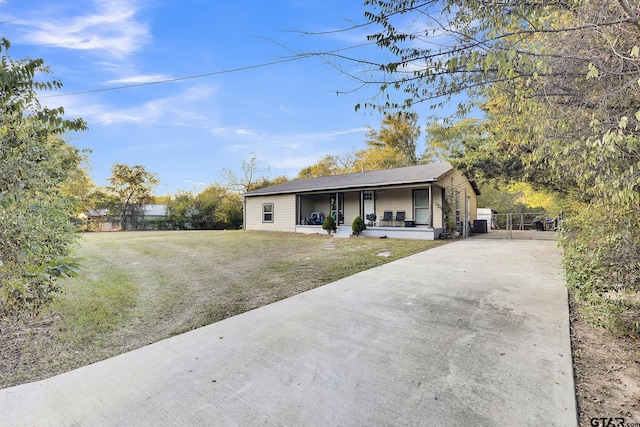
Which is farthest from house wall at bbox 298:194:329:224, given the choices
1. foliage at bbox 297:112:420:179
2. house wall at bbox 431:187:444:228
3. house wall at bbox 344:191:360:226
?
foliage at bbox 297:112:420:179

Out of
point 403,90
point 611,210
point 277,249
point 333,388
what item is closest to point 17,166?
point 333,388

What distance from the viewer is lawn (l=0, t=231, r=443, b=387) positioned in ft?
9.18

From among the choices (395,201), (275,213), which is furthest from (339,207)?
(275,213)

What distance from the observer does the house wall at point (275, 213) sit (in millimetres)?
17000

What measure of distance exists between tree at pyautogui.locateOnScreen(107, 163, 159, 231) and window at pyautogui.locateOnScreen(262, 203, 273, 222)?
14941mm

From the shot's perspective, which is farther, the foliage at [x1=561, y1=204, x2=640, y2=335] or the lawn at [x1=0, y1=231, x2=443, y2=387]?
the lawn at [x1=0, y1=231, x2=443, y2=387]

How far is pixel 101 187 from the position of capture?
88.6 feet

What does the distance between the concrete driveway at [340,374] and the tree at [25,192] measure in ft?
2.90

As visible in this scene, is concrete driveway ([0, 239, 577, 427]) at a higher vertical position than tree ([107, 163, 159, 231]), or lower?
lower

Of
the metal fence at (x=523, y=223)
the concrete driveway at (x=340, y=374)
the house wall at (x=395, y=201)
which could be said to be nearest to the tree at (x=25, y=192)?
the concrete driveway at (x=340, y=374)

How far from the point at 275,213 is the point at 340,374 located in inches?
627

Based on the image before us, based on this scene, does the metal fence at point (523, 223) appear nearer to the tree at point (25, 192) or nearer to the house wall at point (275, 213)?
the house wall at point (275, 213)

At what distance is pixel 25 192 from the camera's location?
2.68 m

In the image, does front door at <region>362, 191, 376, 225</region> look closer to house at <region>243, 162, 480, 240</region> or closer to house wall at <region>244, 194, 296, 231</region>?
house at <region>243, 162, 480, 240</region>
